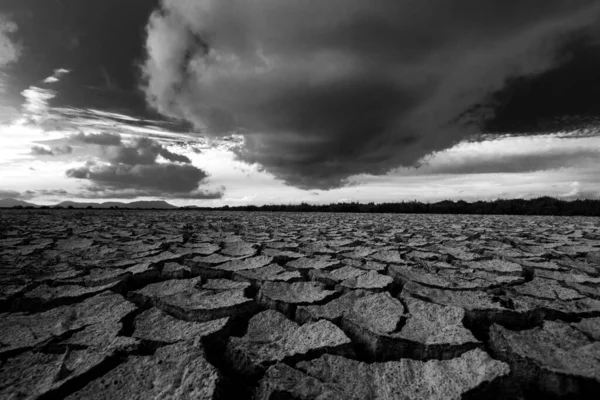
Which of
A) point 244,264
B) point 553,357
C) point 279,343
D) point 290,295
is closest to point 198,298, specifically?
point 290,295

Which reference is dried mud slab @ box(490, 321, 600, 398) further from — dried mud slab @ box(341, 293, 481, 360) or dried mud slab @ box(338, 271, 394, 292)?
dried mud slab @ box(338, 271, 394, 292)

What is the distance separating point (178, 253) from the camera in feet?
7.67

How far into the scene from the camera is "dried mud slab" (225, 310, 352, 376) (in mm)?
895

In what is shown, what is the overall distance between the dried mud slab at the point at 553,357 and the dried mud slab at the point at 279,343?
0.47 metres

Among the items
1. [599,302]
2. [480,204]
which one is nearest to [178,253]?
[599,302]

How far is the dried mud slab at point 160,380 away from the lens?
74 centimetres

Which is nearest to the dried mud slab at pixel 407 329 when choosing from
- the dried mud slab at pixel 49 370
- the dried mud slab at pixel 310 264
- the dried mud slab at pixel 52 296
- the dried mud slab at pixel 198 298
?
the dried mud slab at pixel 198 298

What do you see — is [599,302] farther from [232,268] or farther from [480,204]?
[480,204]

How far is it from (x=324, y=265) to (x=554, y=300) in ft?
3.78

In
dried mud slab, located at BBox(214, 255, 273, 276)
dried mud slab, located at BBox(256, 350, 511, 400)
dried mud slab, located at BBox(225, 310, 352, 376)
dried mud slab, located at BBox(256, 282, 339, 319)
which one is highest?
dried mud slab, located at BBox(214, 255, 273, 276)

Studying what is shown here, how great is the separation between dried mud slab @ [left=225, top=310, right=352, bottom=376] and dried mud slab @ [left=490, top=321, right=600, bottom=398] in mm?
475

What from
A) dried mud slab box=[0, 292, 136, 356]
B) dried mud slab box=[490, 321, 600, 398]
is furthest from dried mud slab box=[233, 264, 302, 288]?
dried mud slab box=[490, 321, 600, 398]

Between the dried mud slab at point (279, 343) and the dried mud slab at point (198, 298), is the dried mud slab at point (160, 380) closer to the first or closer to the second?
the dried mud slab at point (279, 343)

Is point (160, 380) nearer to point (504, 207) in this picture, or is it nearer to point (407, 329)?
point (407, 329)
